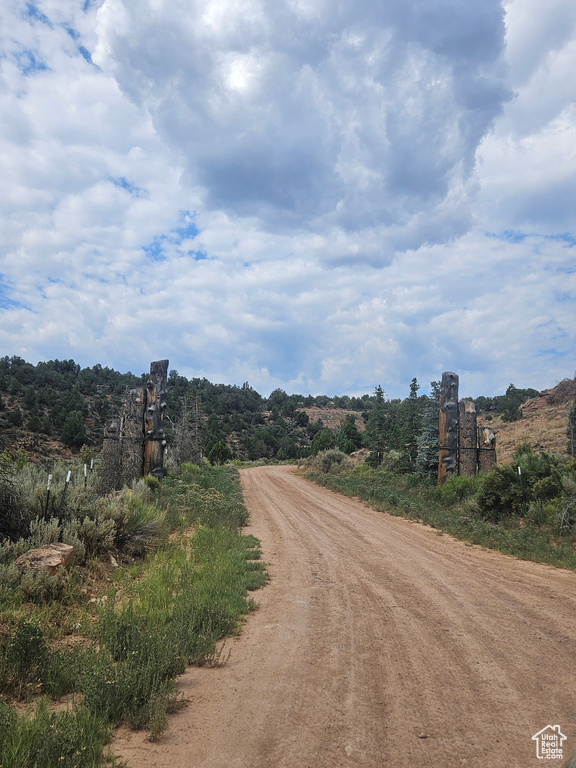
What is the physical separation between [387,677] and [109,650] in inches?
102

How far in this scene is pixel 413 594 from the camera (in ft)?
21.6

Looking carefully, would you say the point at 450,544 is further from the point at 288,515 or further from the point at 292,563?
the point at 288,515

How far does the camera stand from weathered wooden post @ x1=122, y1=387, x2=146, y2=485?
14.8m

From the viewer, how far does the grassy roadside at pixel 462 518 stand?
945 centimetres

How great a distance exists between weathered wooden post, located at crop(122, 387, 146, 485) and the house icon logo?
517 inches

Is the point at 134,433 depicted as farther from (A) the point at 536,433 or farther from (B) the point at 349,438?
(B) the point at 349,438

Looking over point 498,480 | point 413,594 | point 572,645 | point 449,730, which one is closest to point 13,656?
point 449,730

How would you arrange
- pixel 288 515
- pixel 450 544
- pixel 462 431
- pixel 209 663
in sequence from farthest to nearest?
1. pixel 462 431
2. pixel 288 515
3. pixel 450 544
4. pixel 209 663

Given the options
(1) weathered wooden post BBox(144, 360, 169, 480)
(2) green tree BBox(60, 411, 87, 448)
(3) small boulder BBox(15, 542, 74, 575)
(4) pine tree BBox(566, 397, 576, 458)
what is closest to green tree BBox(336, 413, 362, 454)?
(4) pine tree BBox(566, 397, 576, 458)

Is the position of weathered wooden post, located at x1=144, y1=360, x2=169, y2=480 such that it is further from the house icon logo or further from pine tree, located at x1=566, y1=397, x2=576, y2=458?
pine tree, located at x1=566, y1=397, x2=576, y2=458

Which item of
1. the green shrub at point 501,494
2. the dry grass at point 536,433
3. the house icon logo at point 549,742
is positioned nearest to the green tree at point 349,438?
the dry grass at point 536,433

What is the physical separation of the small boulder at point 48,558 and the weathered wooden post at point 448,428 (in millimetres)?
13729

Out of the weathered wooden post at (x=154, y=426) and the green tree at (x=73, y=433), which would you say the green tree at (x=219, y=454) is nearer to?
the green tree at (x=73, y=433)

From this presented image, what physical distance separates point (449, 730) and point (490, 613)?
114 inches
